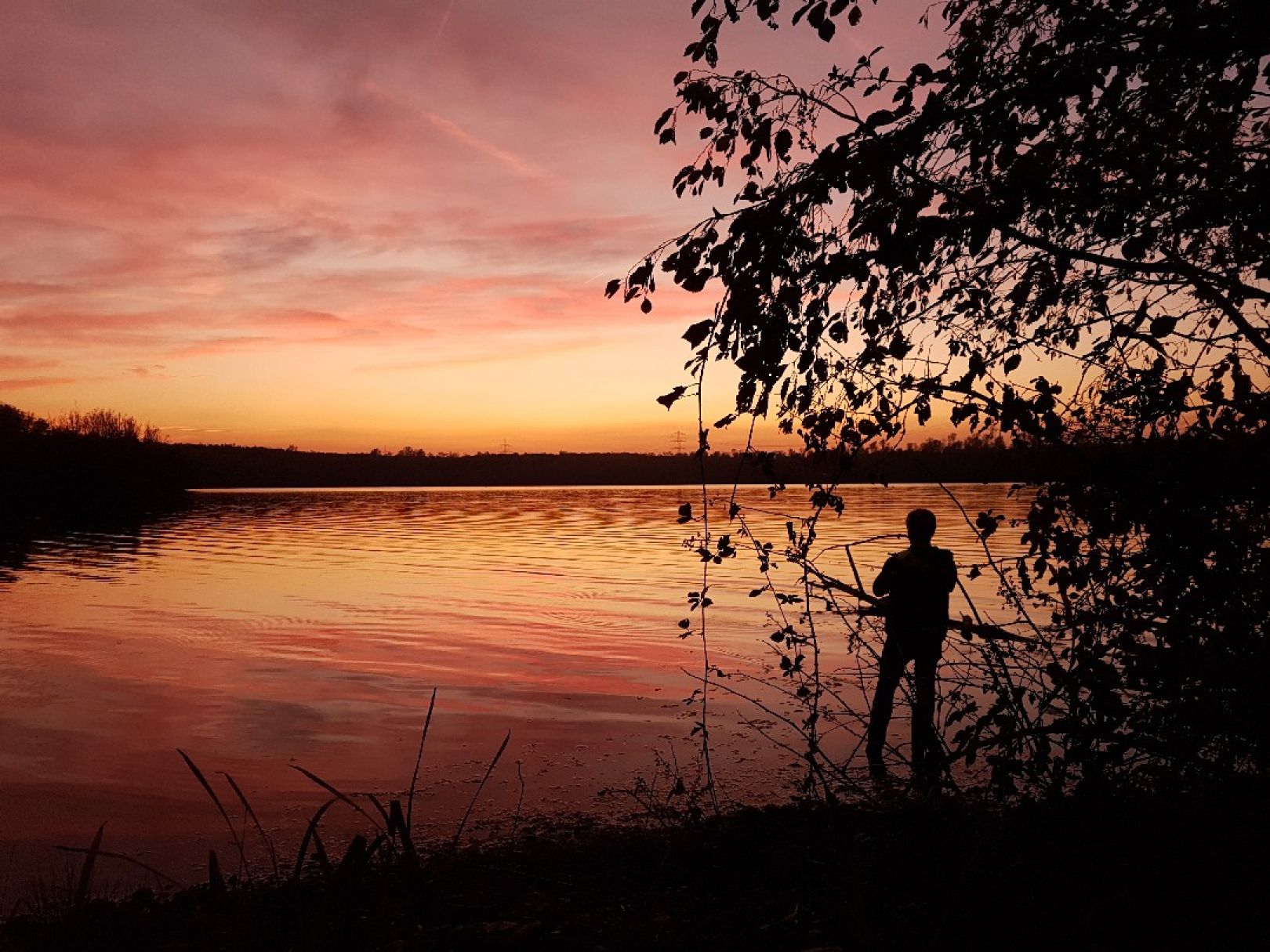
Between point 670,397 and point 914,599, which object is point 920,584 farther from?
point 670,397

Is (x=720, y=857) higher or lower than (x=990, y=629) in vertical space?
lower

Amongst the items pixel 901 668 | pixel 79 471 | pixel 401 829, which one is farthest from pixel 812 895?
pixel 79 471

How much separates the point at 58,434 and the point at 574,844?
102m

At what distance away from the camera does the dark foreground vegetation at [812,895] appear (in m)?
3.80

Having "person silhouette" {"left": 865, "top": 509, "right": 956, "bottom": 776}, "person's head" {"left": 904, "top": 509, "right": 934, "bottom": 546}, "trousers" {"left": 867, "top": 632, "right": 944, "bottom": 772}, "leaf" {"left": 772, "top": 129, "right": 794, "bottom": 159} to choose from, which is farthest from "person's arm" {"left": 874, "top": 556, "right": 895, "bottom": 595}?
"leaf" {"left": 772, "top": 129, "right": 794, "bottom": 159}

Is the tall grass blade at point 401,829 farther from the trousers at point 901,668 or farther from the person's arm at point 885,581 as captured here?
the person's arm at point 885,581

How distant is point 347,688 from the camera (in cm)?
1326

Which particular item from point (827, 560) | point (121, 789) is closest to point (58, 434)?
point (827, 560)

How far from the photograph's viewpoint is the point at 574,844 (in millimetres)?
7000

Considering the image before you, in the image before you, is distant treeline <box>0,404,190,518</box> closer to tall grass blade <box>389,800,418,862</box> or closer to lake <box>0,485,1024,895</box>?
lake <box>0,485,1024,895</box>

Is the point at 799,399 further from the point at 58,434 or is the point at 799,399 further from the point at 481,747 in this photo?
the point at 58,434

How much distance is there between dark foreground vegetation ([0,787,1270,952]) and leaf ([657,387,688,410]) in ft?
6.85

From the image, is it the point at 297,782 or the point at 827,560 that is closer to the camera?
the point at 297,782

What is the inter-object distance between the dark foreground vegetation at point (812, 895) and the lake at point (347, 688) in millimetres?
1750
